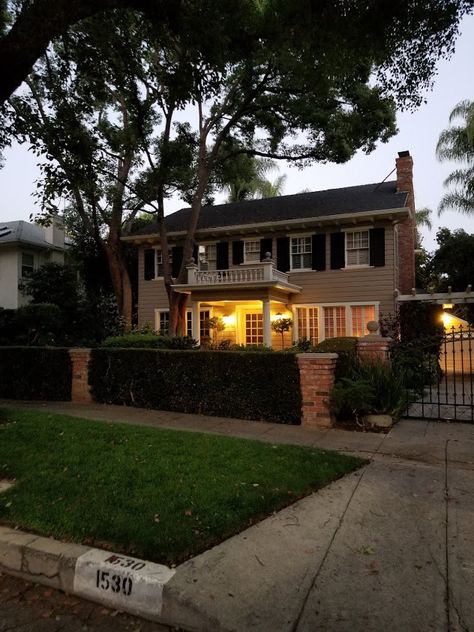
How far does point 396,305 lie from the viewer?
16.0 m

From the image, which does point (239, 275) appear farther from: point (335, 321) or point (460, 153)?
point (460, 153)

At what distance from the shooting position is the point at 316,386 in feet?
24.0

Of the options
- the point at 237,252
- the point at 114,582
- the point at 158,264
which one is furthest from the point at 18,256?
the point at 114,582

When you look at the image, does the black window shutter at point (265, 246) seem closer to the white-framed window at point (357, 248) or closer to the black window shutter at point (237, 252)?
the black window shutter at point (237, 252)

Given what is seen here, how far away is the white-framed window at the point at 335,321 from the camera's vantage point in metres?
16.8

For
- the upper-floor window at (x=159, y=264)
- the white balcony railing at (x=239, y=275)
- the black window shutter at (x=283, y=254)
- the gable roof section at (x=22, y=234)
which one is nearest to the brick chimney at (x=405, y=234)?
the black window shutter at (x=283, y=254)

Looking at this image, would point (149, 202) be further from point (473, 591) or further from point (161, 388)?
point (473, 591)

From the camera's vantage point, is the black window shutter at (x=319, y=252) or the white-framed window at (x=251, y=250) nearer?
the black window shutter at (x=319, y=252)

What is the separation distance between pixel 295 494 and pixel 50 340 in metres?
12.7

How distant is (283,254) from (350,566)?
1566cm

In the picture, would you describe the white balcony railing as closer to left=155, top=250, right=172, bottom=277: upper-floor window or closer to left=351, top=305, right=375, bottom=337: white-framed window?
left=155, top=250, right=172, bottom=277: upper-floor window

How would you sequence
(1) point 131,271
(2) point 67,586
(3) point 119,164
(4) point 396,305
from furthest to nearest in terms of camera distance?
(1) point 131,271
(3) point 119,164
(4) point 396,305
(2) point 67,586

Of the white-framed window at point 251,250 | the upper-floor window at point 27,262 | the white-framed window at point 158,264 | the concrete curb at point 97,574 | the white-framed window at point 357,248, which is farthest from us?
the upper-floor window at point 27,262

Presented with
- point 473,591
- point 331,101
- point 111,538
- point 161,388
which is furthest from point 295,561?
point 331,101
